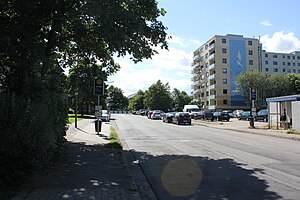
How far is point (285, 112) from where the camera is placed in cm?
2836

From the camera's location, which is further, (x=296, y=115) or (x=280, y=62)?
(x=280, y=62)

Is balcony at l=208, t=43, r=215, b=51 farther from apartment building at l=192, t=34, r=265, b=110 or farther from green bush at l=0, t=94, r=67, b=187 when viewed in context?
green bush at l=0, t=94, r=67, b=187

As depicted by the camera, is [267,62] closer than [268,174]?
No

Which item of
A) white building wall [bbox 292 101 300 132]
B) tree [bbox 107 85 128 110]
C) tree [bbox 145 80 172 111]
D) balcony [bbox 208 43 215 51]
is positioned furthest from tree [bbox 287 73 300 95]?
tree [bbox 107 85 128 110]

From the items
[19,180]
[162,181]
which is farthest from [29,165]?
[162,181]

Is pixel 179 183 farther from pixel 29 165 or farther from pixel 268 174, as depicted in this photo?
pixel 29 165

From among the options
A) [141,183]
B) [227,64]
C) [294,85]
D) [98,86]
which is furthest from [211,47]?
[141,183]

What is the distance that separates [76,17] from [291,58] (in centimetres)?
12372

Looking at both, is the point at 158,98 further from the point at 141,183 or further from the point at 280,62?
the point at 141,183

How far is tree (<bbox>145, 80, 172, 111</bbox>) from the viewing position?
3999 inches

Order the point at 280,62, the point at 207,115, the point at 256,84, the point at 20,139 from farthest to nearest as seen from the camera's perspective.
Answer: the point at 280,62, the point at 256,84, the point at 207,115, the point at 20,139

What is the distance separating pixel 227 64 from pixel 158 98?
22651 millimetres

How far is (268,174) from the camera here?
909 centimetres

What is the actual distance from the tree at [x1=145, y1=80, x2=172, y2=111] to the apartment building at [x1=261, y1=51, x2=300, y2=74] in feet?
122
